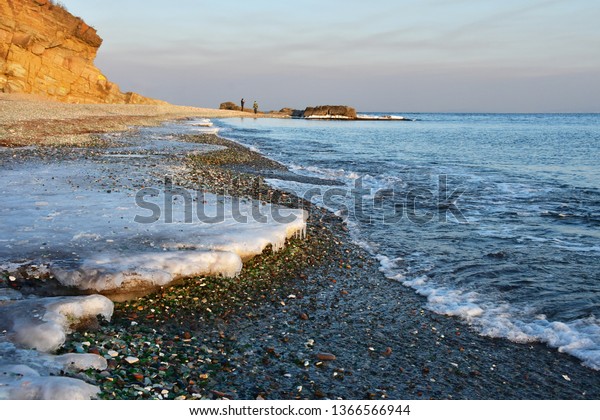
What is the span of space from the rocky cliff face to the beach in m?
67.3

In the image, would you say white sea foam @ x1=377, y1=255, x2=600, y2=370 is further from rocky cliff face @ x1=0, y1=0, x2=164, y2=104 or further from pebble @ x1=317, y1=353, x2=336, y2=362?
rocky cliff face @ x1=0, y1=0, x2=164, y2=104

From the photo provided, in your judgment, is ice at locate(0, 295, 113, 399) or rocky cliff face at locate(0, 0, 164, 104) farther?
rocky cliff face at locate(0, 0, 164, 104)

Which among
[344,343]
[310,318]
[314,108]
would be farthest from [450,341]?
[314,108]

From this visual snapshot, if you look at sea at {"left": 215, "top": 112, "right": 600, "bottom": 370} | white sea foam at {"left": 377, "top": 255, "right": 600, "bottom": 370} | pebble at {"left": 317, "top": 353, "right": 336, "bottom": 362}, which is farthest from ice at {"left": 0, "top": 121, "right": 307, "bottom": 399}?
white sea foam at {"left": 377, "top": 255, "right": 600, "bottom": 370}

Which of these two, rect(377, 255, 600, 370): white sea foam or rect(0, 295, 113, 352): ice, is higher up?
rect(0, 295, 113, 352): ice

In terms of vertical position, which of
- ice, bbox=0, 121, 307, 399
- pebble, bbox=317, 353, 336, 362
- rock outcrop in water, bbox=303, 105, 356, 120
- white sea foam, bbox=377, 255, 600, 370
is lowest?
white sea foam, bbox=377, 255, 600, 370

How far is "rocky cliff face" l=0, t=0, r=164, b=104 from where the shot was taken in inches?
2441

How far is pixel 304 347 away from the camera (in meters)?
6.00

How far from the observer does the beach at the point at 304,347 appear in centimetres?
505

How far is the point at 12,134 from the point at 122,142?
5.35 metres

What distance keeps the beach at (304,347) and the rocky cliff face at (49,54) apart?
67348 mm

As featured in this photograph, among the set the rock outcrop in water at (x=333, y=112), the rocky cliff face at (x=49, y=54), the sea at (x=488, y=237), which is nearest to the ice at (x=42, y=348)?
the sea at (x=488, y=237)

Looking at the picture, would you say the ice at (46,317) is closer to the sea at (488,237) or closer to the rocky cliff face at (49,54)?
the sea at (488,237)

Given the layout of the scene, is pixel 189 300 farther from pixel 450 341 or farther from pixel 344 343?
pixel 450 341
